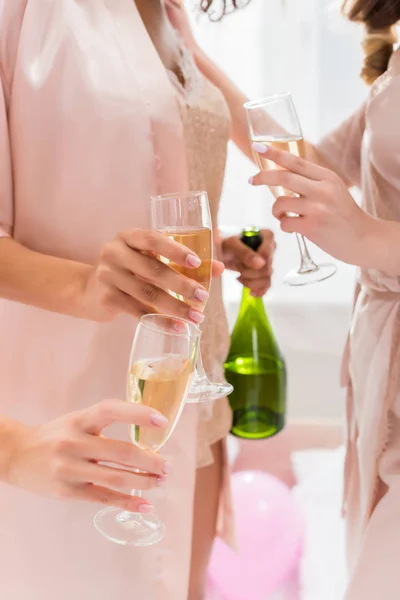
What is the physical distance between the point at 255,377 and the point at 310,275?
67 cm

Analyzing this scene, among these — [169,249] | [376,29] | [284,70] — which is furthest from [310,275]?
[284,70]

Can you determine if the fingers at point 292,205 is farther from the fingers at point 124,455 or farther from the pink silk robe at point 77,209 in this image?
the fingers at point 124,455

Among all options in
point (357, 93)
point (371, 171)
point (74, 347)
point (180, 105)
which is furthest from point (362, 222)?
point (357, 93)

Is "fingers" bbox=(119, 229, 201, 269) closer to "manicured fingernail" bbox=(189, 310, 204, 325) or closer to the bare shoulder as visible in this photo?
"manicured fingernail" bbox=(189, 310, 204, 325)

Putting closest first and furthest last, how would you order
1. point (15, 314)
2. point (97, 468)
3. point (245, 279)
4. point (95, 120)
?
point (97, 468) < point (95, 120) < point (15, 314) < point (245, 279)

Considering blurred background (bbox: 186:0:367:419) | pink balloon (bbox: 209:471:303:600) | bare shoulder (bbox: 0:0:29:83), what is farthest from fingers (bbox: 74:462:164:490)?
blurred background (bbox: 186:0:367:419)

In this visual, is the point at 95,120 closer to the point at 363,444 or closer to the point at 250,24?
the point at 363,444

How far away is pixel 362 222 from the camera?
1.10 m

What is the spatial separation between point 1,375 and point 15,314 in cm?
11

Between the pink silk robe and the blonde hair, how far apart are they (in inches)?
21.2

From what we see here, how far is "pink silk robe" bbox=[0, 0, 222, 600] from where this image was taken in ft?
3.53

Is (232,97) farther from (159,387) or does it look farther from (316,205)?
(159,387)

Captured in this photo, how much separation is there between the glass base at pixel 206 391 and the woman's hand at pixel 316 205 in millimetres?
266

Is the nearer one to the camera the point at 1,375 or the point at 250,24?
the point at 1,375
